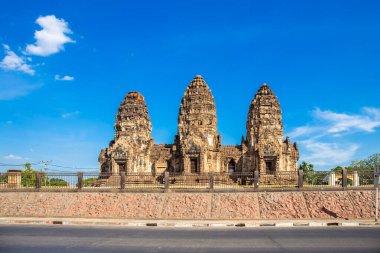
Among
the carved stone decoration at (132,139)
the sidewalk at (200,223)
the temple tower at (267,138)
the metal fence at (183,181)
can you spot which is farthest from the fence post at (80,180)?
the temple tower at (267,138)

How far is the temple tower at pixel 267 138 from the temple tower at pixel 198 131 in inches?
157

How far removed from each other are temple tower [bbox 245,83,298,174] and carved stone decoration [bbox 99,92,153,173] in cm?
1138

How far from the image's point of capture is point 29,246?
13945mm

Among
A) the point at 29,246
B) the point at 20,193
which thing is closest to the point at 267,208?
the point at 29,246

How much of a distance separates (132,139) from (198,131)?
23.2 feet

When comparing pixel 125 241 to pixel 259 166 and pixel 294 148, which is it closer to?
pixel 259 166

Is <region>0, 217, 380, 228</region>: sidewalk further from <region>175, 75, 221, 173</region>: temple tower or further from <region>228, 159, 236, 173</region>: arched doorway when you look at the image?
<region>228, 159, 236, 173</region>: arched doorway

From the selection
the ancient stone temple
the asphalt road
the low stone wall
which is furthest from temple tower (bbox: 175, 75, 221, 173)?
the asphalt road

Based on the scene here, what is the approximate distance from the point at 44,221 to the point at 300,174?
15.8 m

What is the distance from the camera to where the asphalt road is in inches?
519

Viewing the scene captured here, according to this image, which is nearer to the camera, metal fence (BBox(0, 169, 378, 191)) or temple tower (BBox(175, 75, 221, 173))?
metal fence (BBox(0, 169, 378, 191))

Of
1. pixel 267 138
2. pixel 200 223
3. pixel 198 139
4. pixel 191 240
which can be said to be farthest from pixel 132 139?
pixel 191 240

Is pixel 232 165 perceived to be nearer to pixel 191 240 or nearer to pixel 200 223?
pixel 200 223

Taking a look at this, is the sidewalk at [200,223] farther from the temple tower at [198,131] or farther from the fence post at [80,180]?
the temple tower at [198,131]
